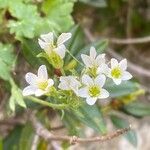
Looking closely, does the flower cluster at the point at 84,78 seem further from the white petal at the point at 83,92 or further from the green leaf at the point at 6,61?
the green leaf at the point at 6,61

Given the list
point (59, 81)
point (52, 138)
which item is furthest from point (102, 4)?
point (59, 81)

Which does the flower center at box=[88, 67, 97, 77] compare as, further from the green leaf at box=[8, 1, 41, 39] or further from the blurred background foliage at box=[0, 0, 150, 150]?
the green leaf at box=[8, 1, 41, 39]

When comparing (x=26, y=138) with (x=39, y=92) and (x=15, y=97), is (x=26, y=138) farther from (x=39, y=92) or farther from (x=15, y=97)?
(x=39, y=92)

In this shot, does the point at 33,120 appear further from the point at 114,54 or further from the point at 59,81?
the point at 114,54

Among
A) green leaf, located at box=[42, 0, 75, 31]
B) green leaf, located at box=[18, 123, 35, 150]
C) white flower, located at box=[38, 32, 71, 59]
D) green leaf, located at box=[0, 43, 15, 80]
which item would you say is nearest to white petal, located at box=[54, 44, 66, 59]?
white flower, located at box=[38, 32, 71, 59]

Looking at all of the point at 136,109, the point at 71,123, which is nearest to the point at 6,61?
the point at 71,123
